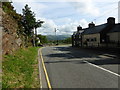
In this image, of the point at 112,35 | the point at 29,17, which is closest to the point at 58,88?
the point at 112,35

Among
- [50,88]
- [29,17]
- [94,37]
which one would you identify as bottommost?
[50,88]

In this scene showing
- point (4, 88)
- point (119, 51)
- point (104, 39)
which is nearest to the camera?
point (4, 88)

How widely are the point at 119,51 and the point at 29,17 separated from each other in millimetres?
39630

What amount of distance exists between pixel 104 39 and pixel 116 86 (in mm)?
31356

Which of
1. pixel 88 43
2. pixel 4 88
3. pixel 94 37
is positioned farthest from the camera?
pixel 88 43

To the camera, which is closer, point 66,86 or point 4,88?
point 4,88

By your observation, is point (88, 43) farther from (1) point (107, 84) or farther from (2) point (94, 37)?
(1) point (107, 84)

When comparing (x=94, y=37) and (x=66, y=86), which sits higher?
(x=94, y=37)

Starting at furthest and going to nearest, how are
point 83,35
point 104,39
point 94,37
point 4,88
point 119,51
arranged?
point 83,35 < point 94,37 < point 104,39 < point 119,51 < point 4,88

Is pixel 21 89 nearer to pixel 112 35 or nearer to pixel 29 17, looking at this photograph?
pixel 112 35

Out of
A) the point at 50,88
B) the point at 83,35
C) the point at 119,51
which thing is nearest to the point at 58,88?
the point at 50,88

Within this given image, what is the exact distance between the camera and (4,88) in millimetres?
6195

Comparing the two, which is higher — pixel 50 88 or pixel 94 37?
pixel 94 37

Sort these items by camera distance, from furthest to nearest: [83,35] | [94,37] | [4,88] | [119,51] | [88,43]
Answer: [83,35]
[88,43]
[94,37]
[119,51]
[4,88]
